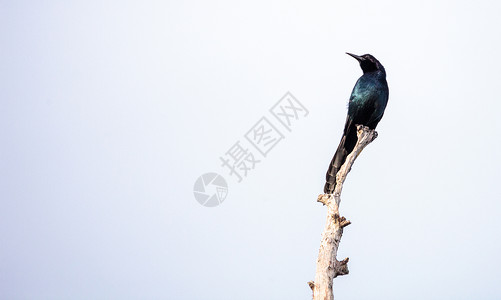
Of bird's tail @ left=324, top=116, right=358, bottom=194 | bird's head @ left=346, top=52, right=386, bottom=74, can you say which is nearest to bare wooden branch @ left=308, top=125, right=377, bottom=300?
bird's tail @ left=324, top=116, right=358, bottom=194

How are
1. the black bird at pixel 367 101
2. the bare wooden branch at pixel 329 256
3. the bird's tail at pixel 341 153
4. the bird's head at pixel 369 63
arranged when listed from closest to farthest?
1. the bare wooden branch at pixel 329 256
2. the bird's tail at pixel 341 153
3. the black bird at pixel 367 101
4. the bird's head at pixel 369 63

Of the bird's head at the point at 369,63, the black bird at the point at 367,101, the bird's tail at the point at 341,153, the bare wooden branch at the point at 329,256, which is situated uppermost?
the bird's head at the point at 369,63

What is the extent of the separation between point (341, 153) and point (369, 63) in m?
2.18

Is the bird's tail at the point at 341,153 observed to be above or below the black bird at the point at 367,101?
below

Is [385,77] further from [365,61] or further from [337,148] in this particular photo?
[337,148]

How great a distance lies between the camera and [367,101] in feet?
29.7

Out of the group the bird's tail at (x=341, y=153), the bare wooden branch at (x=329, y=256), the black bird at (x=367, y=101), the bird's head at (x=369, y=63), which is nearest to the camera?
the bare wooden branch at (x=329, y=256)

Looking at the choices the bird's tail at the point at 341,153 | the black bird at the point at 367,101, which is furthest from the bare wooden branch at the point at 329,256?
A: the black bird at the point at 367,101

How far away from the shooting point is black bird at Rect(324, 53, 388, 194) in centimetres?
875

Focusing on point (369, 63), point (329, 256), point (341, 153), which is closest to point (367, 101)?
point (369, 63)

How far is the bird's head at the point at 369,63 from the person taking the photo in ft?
31.4

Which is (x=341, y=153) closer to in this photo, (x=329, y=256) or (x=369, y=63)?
(x=369, y=63)

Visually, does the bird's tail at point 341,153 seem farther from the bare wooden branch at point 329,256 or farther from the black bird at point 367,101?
the bare wooden branch at point 329,256

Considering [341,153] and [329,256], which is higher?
[341,153]
